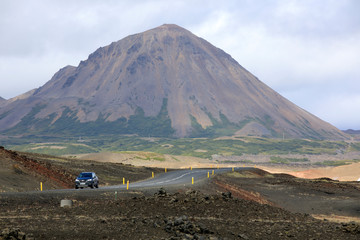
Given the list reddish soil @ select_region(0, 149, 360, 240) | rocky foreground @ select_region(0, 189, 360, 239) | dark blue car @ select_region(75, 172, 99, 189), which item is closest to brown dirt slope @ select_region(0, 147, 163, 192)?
reddish soil @ select_region(0, 149, 360, 240)

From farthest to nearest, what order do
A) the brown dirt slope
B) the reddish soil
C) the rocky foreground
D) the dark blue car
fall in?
the dark blue car < the brown dirt slope < the reddish soil < the rocky foreground

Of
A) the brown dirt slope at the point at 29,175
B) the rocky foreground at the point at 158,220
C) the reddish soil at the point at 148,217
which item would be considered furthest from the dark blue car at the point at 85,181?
the rocky foreground at the point at 158,220

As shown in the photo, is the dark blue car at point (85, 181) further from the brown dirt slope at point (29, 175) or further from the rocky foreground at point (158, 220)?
the rocky foreground at point (158, 220)

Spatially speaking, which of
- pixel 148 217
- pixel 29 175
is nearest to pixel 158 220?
pixel 148 217

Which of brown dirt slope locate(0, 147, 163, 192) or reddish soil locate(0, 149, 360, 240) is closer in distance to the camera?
reddish soil locate(0, 149, 360, 240)

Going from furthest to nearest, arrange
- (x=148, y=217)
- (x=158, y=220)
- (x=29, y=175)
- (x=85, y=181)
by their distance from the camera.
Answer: (x=29, y=175) < (x=85, y=181) < (x=148, y=217) < (x=158, y=220)

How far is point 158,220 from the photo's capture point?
2919 cm

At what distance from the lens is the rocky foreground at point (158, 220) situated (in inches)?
971

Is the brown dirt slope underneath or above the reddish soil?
above

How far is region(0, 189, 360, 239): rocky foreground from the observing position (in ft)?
80.9

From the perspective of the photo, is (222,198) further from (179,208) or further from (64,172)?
(64,172)

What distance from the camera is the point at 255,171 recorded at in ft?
354

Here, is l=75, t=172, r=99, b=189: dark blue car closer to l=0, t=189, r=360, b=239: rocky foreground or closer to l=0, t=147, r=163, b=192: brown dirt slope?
l=0, t=147, r=163, b=192: brown dirt slope

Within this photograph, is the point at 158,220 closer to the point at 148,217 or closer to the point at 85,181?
the point at 148,217
